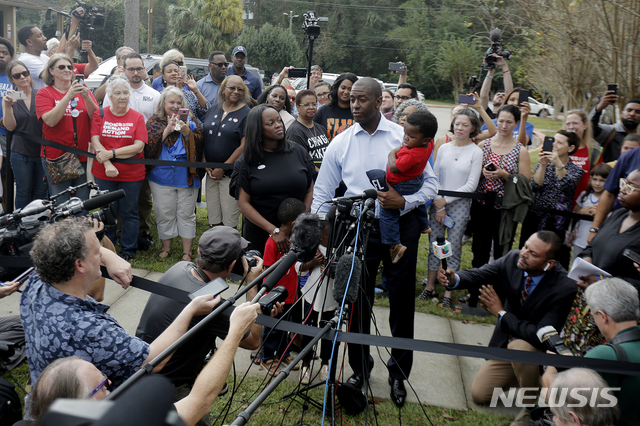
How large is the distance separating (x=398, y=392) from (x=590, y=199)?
3192 mm

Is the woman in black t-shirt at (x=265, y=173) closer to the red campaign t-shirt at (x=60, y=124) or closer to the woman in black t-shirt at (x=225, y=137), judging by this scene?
the woman in black t-shirt at (x=225, y=137)

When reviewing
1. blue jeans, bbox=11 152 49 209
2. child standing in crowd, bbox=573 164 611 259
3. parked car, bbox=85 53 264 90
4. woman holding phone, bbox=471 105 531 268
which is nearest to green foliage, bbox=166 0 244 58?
parked car, bbox=85 53 264 90

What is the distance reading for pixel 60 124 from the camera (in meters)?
5.81

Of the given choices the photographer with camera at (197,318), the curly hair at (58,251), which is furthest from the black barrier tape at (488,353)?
the curly hair at (58,251)

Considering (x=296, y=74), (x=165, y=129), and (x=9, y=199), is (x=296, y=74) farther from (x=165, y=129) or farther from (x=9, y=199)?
(x=9, y=199)

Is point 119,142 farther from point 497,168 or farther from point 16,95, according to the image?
point 497,168

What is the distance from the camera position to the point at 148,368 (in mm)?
1633

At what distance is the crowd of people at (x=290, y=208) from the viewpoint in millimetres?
2320

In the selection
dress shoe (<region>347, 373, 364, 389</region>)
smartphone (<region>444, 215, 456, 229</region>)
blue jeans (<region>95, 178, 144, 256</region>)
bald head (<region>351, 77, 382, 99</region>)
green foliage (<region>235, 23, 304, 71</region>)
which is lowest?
dress shoe (<region>347, 373, 364, 389</region>)

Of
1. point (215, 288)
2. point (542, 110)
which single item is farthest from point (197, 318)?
point (542, 110)

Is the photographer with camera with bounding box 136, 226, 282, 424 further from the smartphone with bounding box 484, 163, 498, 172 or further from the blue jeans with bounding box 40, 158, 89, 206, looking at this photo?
the blue jeans with bounding box 40, 158, 89, 206

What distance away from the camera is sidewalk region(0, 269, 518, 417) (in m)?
3.94

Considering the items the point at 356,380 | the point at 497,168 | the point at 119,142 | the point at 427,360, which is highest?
the point at 497,168

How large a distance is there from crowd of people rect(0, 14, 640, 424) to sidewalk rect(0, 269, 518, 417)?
23 cm
